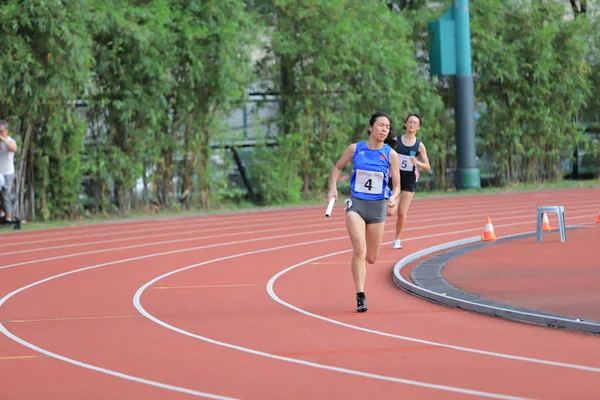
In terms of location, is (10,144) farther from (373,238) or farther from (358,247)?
(358,247)

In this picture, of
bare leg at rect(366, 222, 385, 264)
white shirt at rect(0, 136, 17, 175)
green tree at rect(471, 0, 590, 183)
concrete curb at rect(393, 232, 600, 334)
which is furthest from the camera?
green tree at rect(471, 0, 590, 183)

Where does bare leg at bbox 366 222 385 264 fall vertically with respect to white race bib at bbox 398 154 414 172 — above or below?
below

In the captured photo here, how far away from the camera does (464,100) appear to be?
94.7 ft

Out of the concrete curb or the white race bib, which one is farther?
the white race bib

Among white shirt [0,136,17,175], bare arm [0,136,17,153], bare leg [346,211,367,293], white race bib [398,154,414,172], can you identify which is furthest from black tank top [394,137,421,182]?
white shirt [0,136,17,175]

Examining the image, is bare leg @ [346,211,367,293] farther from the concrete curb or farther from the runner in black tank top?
the runner in black tank top

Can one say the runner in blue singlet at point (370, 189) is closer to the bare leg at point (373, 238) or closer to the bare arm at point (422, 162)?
the bare leg at point (373, 238)

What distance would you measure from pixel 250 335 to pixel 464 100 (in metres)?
20.6

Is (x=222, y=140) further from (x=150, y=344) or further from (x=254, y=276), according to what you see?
(x=150, y=344)

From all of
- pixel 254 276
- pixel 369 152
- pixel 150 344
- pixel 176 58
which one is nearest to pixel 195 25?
pixel 176 58

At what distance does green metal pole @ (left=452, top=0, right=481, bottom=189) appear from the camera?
28734 mm

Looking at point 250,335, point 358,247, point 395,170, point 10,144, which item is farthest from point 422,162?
point 10,144

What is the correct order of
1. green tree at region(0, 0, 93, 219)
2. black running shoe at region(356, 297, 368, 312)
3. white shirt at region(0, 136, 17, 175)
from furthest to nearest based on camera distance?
1. green tree at region(0, 0, 93, 219)
2. white shirt at region(0, 136, 17, 175)
3. black running shoe at region(356, 297, 368, 312)

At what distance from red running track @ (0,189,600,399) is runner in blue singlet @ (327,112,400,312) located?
0.61m
